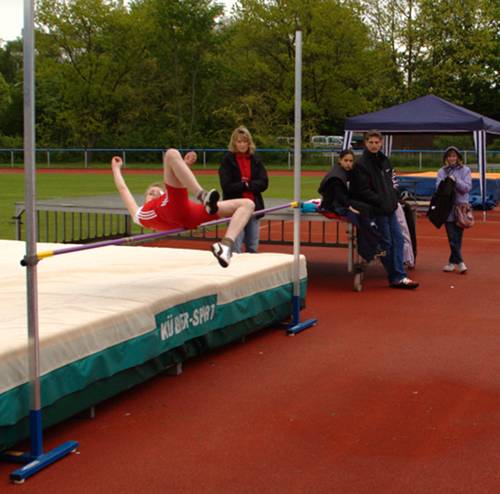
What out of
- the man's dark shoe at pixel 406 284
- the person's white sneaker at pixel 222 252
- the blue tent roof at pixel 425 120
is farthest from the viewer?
the blue tent roof at pixel 425 120

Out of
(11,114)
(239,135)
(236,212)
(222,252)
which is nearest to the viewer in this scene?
(222,252)

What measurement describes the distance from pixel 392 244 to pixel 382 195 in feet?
1.86

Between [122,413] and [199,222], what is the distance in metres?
1.45

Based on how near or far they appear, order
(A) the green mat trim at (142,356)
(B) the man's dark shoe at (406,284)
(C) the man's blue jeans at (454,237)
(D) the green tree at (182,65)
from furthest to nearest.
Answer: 1. (D) the green tree at (182,65)
2. (C) the man's blue jeans at (454,237)
3. (B) the man's dark shoe at (406,284)
4. (A) the green mat trim at (142,356)

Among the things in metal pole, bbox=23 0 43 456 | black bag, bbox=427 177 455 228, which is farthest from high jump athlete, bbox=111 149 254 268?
black bag, bbox=427 177 455 228

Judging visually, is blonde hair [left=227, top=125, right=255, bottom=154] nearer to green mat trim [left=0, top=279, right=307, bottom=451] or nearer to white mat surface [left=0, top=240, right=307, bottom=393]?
white mat surface [left=0, top=240, right=307, bottom=393]

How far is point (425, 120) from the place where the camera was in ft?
50.6

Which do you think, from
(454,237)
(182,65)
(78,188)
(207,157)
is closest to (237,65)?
(182,65)

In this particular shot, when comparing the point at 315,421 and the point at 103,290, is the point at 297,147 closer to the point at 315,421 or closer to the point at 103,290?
the point at 103,290

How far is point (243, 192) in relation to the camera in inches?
323

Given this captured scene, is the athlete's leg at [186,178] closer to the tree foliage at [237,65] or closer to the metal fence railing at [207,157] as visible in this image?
the metal fence railing at [207,157]

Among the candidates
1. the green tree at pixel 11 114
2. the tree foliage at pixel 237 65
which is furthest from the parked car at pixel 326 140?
the green tree at pixel 11 114

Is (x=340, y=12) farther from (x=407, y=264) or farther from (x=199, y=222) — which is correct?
(x=199, y=222)

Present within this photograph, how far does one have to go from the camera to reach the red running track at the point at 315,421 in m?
3.75
